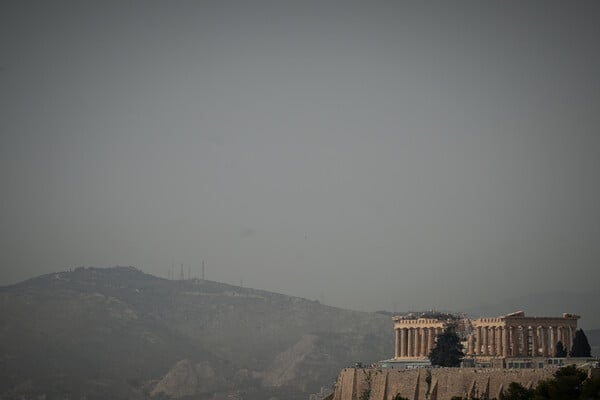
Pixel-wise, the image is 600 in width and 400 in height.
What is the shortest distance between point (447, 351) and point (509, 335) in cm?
746

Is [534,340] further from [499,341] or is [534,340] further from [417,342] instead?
[417,342]

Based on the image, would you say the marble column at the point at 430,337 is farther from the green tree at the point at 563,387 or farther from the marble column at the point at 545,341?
the green tree at the point at 563,387

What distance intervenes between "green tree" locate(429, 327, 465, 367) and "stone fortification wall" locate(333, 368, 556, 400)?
4.25 metres

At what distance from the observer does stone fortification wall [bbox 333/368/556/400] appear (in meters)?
109

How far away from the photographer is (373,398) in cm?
12519

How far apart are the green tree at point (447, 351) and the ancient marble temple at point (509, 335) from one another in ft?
15.3

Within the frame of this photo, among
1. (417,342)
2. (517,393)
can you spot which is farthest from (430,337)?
(517,393)

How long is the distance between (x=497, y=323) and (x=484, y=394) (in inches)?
782

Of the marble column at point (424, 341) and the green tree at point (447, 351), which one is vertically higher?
the marble column at point (424, 341)

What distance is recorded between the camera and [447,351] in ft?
410

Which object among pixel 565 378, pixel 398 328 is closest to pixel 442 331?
pixel 398 328

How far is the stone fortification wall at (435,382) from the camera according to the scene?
10939 cm

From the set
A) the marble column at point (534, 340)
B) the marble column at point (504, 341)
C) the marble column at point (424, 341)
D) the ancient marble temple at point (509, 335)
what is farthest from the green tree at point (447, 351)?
the marble column at point (424, 341)

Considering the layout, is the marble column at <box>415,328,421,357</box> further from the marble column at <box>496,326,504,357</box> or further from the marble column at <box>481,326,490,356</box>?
the marble column at <box>496,326,504,357</box>
